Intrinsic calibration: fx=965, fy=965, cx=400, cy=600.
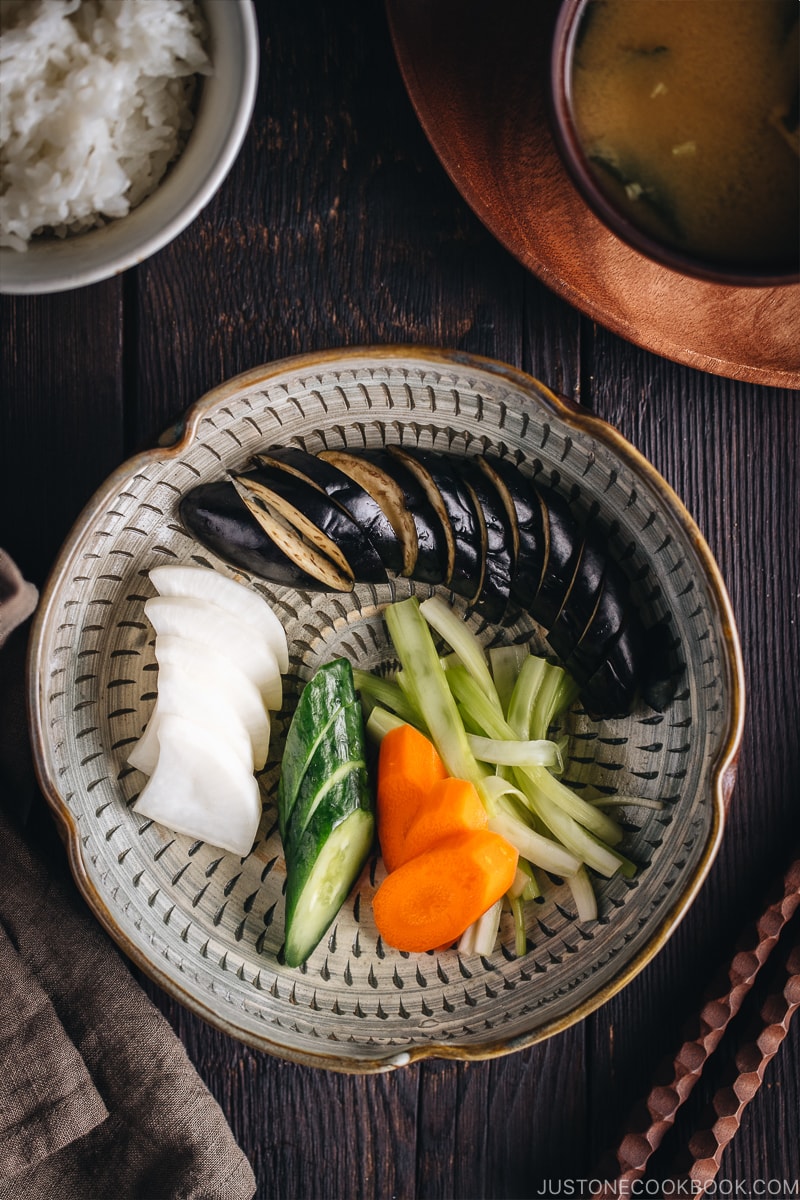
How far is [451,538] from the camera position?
114 cm

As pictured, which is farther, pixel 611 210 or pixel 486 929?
pixel 486 929

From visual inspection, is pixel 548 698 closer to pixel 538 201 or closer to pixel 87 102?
pixel 538 201

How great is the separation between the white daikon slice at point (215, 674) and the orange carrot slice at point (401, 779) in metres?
0.16

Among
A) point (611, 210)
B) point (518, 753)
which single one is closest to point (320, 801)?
point (518, 753)

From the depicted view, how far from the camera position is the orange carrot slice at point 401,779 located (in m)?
1.15

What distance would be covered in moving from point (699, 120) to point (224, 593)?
0.72 meters

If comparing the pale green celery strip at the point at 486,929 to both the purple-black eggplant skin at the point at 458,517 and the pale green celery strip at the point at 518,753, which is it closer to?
the pale green celery strip at the point at 518,753

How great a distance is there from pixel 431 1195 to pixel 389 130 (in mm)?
1359

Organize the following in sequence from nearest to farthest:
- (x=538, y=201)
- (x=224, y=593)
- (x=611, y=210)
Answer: (x=611, y=210) < (x=538, y=201) < (x=224, y=593)

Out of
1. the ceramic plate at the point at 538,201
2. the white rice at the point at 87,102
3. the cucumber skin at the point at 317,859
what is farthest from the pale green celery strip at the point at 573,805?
the white rice at the point at 87,102

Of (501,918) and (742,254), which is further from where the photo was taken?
(501,918)

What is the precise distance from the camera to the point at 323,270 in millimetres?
1214

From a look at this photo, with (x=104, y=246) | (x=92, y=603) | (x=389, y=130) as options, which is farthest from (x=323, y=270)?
(x=92, y=603)

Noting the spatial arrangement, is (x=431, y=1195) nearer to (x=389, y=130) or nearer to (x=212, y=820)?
(x=212, y=820)
